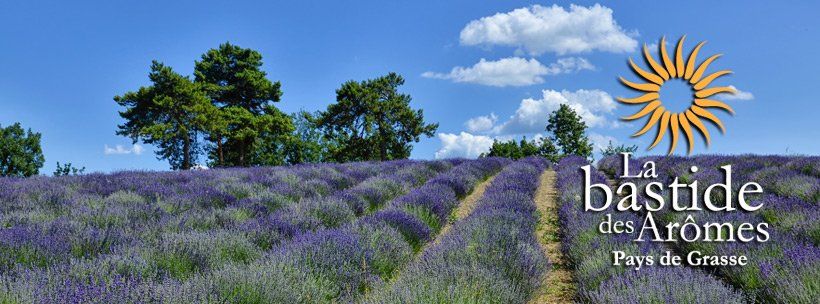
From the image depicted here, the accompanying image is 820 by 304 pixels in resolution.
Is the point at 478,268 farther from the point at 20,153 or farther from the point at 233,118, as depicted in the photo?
the point at 20,153

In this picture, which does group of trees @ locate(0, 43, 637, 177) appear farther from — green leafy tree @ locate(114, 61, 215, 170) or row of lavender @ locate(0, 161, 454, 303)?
row of lavender @ locate(0, 161, 454, 303)

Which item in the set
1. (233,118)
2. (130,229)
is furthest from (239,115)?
(130,229)

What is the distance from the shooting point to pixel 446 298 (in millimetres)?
2867

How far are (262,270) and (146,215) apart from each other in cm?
326

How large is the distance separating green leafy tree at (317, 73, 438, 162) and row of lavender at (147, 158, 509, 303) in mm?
27276

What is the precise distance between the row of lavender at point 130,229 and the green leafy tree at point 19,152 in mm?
31466

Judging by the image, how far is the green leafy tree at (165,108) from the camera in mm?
25750

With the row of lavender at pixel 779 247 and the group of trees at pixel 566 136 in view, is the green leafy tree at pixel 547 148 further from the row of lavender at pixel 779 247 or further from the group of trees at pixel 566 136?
the row of lavender at pixel 779 247

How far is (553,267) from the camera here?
510 cm

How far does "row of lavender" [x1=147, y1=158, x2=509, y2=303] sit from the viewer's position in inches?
118

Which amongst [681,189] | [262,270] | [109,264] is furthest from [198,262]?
[681,189]

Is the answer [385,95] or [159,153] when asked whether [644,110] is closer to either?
[385,95]

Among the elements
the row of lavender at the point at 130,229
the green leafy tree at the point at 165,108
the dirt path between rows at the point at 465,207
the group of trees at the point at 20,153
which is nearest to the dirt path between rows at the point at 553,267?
the dirt path between rows at the point at 465,207

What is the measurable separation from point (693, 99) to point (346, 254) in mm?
3391
